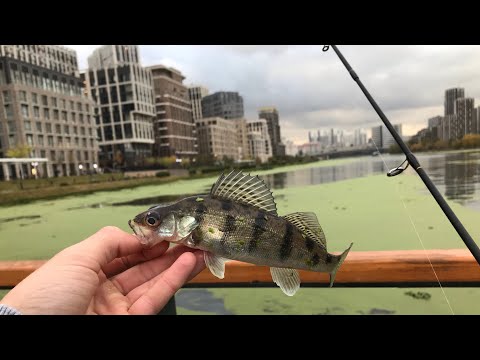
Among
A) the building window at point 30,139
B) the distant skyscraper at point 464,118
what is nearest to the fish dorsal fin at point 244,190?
the distant skyscraper at point 464,118

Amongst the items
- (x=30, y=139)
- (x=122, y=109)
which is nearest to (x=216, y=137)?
(x=122, y=109)

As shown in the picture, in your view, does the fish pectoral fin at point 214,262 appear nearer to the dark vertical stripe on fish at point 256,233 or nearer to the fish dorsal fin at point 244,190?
the dark vertical stripe on fish at point 256,233

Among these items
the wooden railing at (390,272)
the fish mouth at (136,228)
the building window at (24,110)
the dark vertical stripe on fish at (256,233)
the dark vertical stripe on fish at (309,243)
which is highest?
the building window at (24,110)

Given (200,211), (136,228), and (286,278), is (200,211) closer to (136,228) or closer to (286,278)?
(136,228)

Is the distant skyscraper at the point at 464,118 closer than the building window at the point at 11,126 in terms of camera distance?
Yes

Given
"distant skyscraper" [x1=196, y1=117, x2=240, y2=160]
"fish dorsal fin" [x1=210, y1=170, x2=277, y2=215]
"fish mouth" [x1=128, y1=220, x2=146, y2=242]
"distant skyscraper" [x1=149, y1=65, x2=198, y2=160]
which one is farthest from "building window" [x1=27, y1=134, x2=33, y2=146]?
"fish dorsal fin" [x1=210, y1=170, x2=277, y2=215]

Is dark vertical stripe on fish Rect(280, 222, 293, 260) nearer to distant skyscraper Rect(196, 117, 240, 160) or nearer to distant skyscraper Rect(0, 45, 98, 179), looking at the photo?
distant skyscraper Rect(0, 45, 98, 179)
